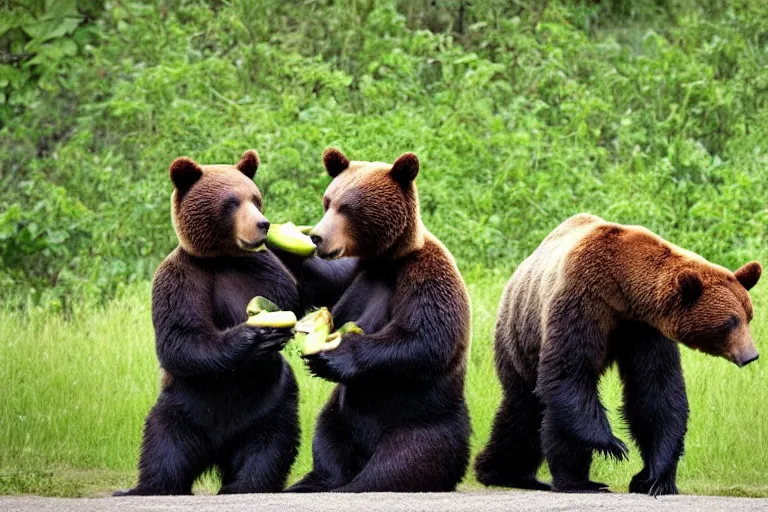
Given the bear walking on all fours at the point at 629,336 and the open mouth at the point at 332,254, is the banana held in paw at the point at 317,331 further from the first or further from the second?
the bear walking on all fours at the point at 629,336

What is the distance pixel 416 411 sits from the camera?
5727 millimetres

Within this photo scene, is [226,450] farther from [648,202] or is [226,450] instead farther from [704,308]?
[648,202]

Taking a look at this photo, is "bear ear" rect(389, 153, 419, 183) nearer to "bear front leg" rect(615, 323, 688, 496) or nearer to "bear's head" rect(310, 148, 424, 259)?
"bear's head" rect(310, 148, 424, 259)

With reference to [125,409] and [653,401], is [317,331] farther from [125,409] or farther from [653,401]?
[125,409]

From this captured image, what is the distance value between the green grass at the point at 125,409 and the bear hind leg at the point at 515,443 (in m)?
0.19

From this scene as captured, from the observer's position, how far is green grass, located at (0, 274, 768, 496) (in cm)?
691

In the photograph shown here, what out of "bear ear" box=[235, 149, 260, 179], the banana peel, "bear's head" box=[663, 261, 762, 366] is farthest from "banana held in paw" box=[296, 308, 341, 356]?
→ "bear's head" box=[663, 261, 762, 366]

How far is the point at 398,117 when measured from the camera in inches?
420

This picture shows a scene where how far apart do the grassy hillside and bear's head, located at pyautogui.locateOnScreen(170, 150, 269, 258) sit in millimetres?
2157

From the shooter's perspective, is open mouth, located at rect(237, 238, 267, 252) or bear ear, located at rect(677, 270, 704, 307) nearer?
bear ear, located at rect(677, 270, 704, 307)

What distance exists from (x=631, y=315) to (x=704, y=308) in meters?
0.29

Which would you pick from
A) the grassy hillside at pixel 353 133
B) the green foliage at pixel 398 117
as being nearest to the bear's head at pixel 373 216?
the grassy hillside at pixel 353 133

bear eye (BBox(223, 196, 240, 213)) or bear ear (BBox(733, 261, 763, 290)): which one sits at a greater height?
bear ear (BBox(733, 261, 763, 290))

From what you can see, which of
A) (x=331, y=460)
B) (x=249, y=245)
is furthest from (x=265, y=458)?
(x=249, y=245)
